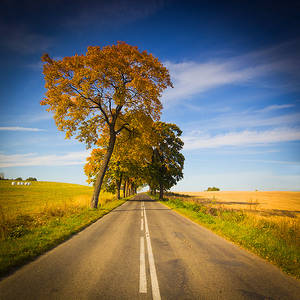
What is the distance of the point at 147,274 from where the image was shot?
4.18 metres

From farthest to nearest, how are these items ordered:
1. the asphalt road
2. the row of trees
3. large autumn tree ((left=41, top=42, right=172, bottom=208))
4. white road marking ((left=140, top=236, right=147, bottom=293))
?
1. the row of trees
2. large autumn tree ((left=41, top=42, right=172, bottom=208))
3. white road marking ((left=140, top=236, right=147, bottom=293))
4. the asphalt road

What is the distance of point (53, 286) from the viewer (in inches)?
139

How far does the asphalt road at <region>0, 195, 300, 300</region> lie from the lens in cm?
340

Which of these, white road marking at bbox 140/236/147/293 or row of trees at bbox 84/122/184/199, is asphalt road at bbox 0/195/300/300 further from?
row of trees at bbox 84/122/184/199

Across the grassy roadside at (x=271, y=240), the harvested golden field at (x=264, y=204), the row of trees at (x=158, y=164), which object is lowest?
the harvested golden field at (x=264, y=204)

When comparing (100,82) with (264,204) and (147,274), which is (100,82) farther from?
(264,204)

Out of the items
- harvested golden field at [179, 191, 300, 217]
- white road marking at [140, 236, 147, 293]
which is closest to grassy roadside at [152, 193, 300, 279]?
harvested golden field at [179, 191, 300, 217]

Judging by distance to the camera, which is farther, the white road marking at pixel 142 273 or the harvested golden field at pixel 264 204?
the harvested golden field at pixel 264 204

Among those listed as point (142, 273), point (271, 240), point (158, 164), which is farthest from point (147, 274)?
point (158, 164)

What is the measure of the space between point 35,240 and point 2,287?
3.33m

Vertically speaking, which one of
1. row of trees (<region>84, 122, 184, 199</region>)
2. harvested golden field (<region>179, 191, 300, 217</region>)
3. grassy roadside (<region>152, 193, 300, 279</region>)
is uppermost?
row of trees (<region>84, 122, 184, 199</region>)

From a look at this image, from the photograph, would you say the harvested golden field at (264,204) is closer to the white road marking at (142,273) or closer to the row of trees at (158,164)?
the row of trees at (158,164)

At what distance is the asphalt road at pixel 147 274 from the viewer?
134 inches

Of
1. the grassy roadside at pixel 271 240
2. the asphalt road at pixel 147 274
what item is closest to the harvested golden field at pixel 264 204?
the grassy roadside at pixel 271 240
